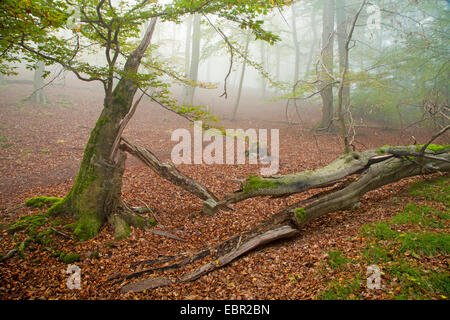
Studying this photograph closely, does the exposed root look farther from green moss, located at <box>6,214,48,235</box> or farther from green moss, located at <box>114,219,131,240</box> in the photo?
green moss, located at <box>6,214,48,235</box>

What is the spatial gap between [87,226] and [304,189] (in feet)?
16.5

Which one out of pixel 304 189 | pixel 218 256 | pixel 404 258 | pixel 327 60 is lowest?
pixel 218 256

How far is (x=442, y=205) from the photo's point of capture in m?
5.47

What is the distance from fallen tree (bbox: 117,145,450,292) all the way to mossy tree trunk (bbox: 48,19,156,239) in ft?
6.18

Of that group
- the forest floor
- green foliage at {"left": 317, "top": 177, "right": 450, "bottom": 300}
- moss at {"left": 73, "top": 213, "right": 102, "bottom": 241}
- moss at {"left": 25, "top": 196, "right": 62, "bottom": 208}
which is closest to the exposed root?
the forest floor

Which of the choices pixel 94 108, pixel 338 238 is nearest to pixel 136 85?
pixel 338 238

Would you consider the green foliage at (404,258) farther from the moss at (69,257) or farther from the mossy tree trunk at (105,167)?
the mossy tree trunk at (105,167)

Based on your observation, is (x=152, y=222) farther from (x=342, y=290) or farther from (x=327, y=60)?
(x=327, y=60)

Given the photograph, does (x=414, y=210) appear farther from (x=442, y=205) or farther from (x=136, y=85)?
(x=136, y=85)

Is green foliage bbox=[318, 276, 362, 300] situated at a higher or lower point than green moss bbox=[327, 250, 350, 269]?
lower

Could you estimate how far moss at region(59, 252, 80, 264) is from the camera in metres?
4.83

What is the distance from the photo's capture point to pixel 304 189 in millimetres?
5711

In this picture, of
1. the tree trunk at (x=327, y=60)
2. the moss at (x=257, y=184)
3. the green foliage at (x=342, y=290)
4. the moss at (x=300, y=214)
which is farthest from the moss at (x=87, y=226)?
the tree trunk at (x=327, y=60)

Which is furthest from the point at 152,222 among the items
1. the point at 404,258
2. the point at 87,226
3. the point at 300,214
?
the point at 404,258
